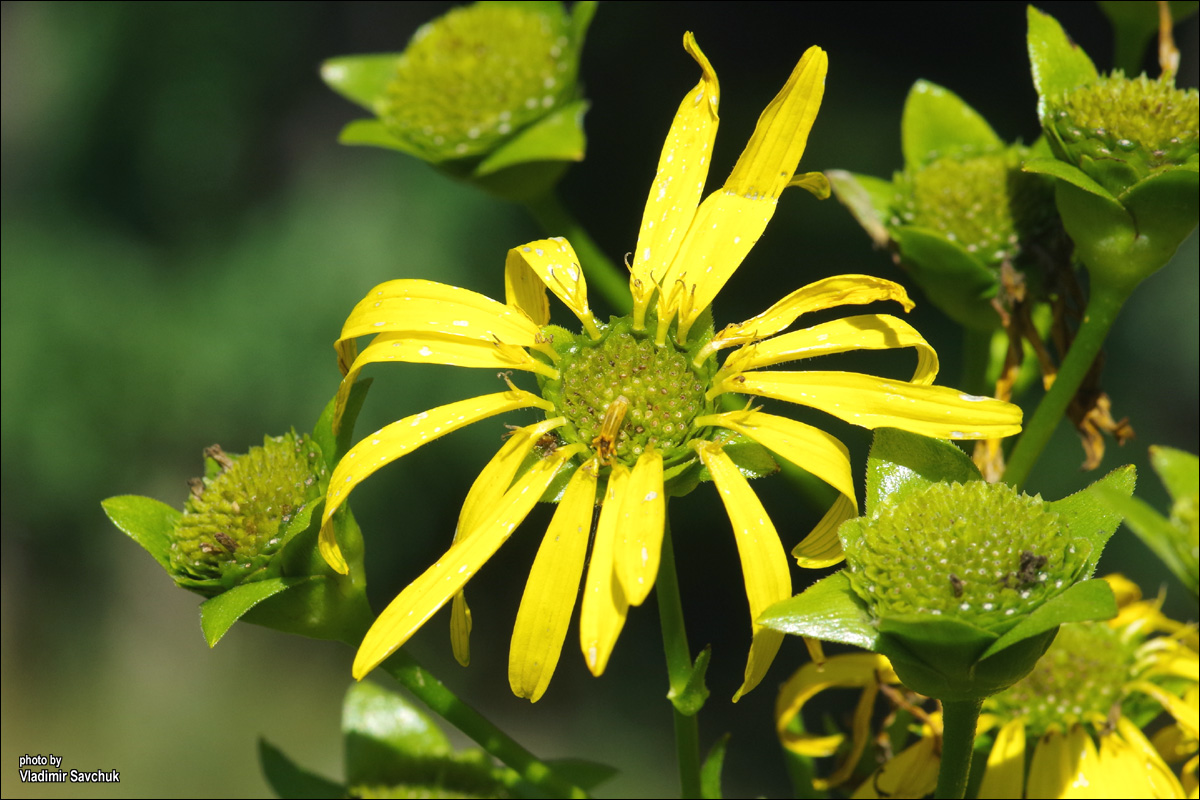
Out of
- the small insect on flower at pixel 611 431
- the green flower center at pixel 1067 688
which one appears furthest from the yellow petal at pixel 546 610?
the green flower center at pixel 1067 688

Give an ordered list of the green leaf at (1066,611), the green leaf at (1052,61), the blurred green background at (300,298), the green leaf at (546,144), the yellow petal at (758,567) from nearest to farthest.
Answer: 1. the green leaf at (1066,611)
2. the yellow petal at (758,567)
3. the green leaf at (1052,61)
4. the green leaf at (546,144)
5. the blurred green background at (300,298)

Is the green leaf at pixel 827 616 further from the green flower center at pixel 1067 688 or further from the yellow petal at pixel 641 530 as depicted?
the green flower center at pixel 1067 688

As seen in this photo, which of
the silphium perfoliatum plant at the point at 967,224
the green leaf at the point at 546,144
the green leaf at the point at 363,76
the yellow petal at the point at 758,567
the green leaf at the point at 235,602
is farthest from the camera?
the green leaf at the point at 363,76

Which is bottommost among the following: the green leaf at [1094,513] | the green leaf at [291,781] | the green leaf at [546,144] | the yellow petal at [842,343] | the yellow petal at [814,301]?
the green leaf at [291,781]

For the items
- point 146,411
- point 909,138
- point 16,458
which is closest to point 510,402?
point 909,138

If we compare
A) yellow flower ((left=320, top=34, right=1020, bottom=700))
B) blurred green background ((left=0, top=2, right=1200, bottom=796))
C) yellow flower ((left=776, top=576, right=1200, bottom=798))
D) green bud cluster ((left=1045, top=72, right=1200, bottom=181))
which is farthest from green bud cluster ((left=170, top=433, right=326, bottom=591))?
blurred green background ((left=0, top=2, right=1200, bottom=796))
